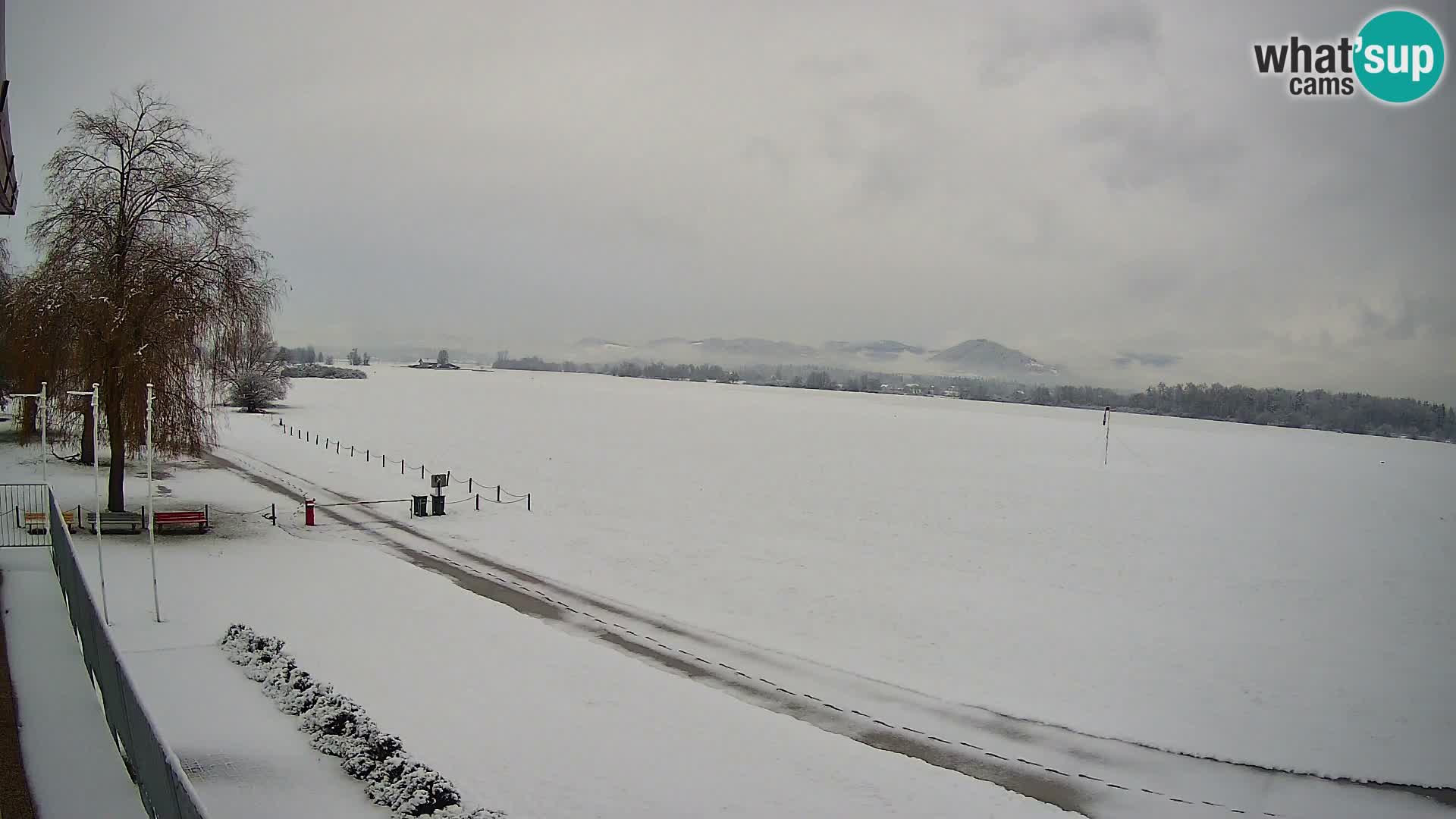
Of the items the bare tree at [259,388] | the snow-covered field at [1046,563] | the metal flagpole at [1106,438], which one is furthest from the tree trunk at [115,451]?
the metal flagpole at [1106,438]

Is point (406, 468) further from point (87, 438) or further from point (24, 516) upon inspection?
point (24, 516)

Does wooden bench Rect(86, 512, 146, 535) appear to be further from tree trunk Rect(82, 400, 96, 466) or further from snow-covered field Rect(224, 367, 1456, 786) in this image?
snow-covered field Rect(224, 367, 1456, 786)

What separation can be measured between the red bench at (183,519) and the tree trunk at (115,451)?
166cm

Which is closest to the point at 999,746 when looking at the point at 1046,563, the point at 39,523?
the point at 1046,563

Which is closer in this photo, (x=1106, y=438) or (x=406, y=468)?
(x=406, y=468)

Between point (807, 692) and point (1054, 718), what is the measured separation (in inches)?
175

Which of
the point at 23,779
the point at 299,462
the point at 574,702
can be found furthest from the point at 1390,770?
the point at 299,462

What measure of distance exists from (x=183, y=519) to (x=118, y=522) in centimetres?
214

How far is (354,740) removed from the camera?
10.9m

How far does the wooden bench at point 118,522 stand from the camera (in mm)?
24844

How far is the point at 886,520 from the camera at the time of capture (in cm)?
3309

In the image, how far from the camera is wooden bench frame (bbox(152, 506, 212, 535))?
24.7 m

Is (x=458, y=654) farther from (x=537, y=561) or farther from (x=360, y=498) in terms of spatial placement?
(x=360, y=498)

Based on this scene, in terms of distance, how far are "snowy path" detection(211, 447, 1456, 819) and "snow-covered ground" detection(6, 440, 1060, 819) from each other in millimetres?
693
